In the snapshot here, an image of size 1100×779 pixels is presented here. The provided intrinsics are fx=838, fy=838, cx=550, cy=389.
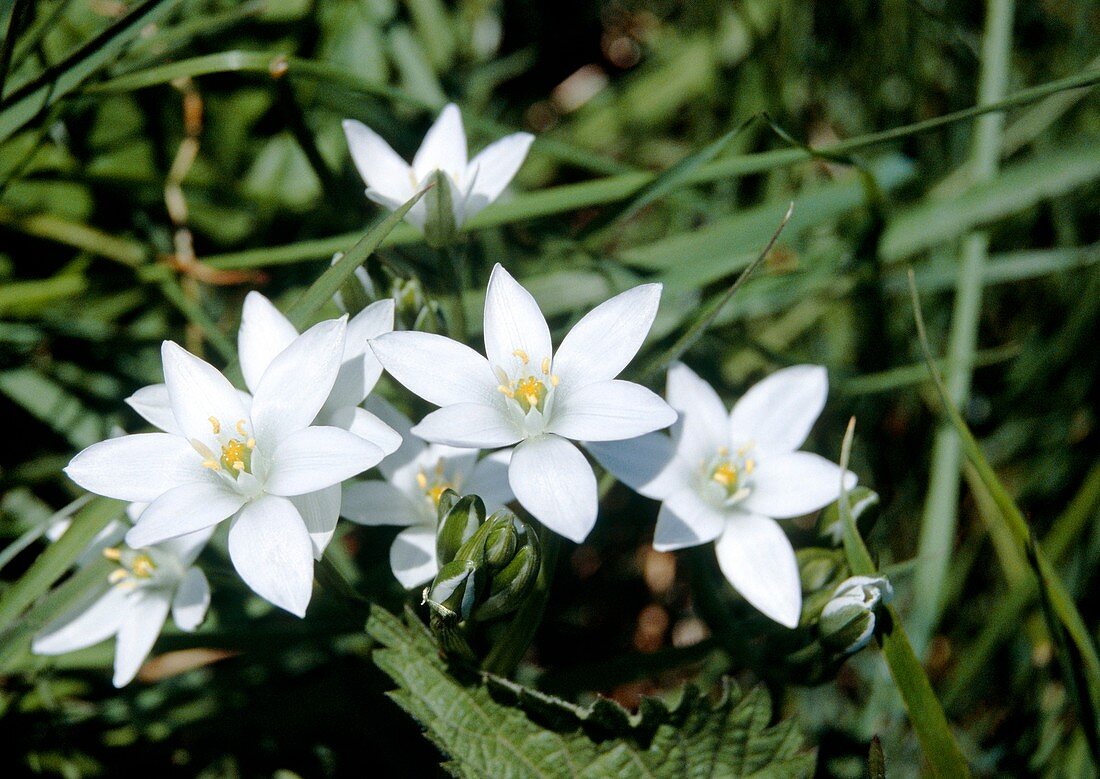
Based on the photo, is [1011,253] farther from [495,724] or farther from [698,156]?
[495,724]

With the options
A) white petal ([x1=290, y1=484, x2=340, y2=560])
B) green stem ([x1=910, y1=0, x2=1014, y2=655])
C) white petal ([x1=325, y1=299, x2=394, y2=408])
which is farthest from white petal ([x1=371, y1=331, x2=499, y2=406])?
green stem ([x1=910, y1=0, x2=1014, y2=655])

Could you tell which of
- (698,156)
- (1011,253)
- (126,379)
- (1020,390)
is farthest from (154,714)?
(1011,253)

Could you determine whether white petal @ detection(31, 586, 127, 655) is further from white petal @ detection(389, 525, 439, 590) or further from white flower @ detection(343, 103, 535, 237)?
white flower @ detection(343, 103, 535, 237)

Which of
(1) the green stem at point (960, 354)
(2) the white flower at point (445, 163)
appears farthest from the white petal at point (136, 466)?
(1) the green stem at point (960, 354)

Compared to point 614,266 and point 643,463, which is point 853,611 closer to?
point 643,463

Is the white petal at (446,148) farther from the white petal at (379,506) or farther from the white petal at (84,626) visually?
the white petal at (84,626)

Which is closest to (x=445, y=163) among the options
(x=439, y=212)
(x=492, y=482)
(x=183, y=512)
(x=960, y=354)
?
(x=439, y=212)
